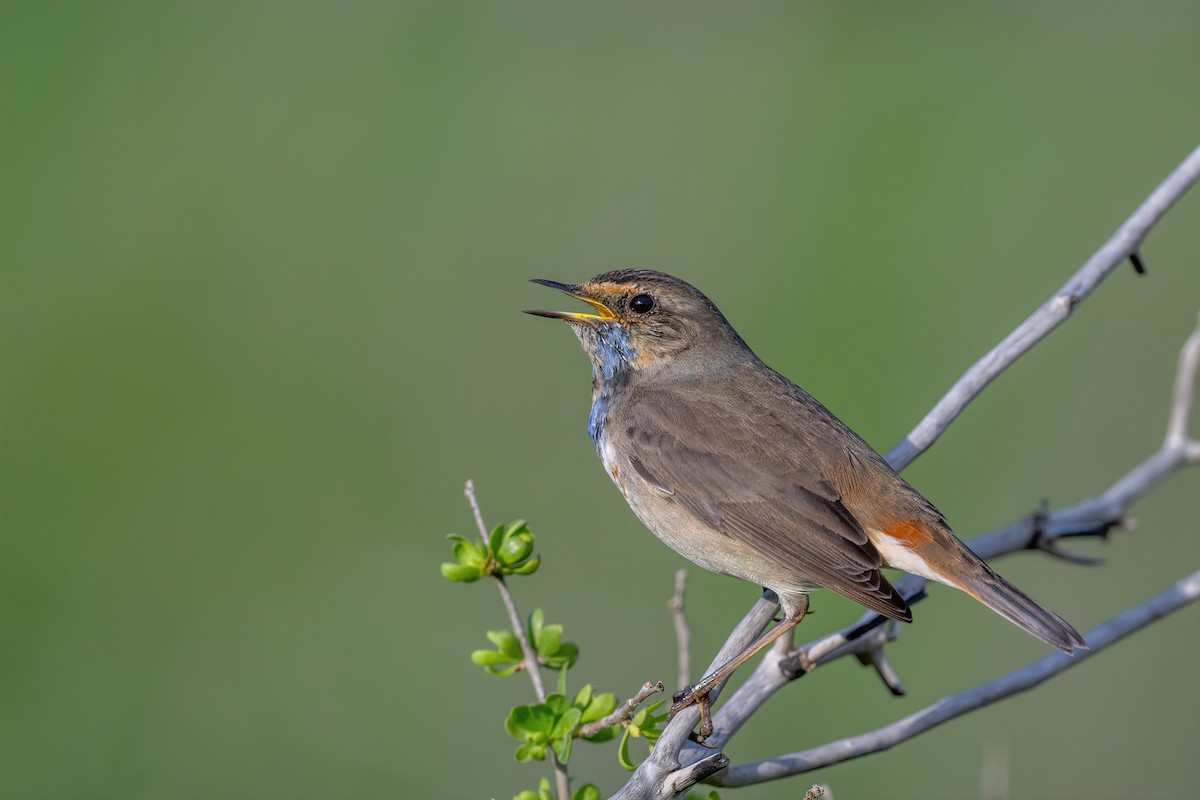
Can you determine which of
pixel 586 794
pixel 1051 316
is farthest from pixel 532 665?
→ pixel 1051 316

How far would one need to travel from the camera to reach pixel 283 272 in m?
8.62

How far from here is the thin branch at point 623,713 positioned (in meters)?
2.75

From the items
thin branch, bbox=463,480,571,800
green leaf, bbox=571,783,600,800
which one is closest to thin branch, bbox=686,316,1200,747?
green leaf, bbox=571,783,600,800

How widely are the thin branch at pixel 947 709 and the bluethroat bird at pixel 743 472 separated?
0.11m

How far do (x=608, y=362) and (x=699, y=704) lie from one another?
1772mm

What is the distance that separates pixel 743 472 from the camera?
171 inches

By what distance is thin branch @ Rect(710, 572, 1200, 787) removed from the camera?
10.8 ft

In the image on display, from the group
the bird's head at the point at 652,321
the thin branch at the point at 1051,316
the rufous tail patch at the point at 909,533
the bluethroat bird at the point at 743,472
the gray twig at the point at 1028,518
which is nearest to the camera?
the gray twig at the point at 1028,518

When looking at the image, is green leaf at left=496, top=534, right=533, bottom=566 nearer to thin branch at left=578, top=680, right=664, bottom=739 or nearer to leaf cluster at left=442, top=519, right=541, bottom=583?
leaf cluster at left=442, top=519, right=541, bottom=583

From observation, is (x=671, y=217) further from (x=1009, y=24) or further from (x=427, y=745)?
(x=427, y=745)

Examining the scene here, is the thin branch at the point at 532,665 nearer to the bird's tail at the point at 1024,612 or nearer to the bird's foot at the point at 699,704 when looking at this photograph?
the bird's foot at the point at 699,704

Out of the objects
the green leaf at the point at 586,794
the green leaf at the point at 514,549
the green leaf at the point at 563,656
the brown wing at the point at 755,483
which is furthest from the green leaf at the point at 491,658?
the brown wing at the point at 755,483

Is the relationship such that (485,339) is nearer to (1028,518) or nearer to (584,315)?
(584,315)

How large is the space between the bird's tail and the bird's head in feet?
4.30
